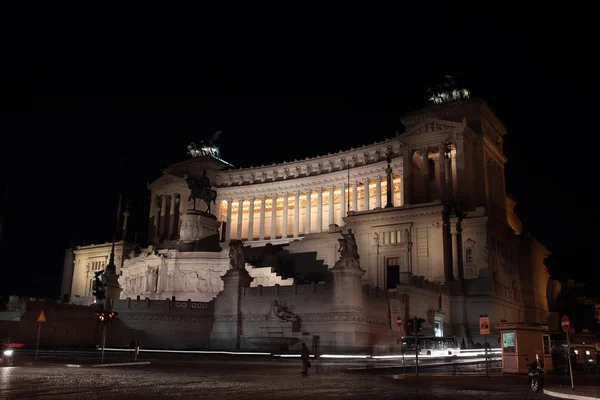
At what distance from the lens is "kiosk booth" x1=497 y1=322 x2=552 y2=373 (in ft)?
83.9

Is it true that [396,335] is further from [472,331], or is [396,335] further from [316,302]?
[472,331]

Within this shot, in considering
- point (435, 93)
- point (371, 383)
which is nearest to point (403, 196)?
point (435, 93)

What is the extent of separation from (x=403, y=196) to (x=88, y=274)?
52297 mm

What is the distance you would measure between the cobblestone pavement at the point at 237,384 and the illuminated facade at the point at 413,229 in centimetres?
2148

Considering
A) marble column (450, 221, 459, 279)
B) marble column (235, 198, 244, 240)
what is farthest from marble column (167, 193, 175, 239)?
marble column (450, 221, 459, 279)

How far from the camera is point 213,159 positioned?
104 meters

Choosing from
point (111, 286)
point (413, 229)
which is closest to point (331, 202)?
point (413, 229)

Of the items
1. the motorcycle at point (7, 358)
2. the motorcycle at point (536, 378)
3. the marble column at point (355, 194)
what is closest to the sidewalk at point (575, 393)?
the motorcycle at point (536, 378)

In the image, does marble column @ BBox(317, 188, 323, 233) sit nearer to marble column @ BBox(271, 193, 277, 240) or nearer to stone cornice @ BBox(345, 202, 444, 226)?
marble column @ BBox(271, 193, 277, 240)

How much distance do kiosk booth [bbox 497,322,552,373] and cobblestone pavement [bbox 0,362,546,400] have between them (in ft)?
5.92

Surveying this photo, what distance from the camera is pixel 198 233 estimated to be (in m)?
68.4

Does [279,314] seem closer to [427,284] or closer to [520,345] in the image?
[427,284]

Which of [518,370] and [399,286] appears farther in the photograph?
[399,286]

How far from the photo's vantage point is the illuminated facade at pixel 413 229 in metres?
56.9
